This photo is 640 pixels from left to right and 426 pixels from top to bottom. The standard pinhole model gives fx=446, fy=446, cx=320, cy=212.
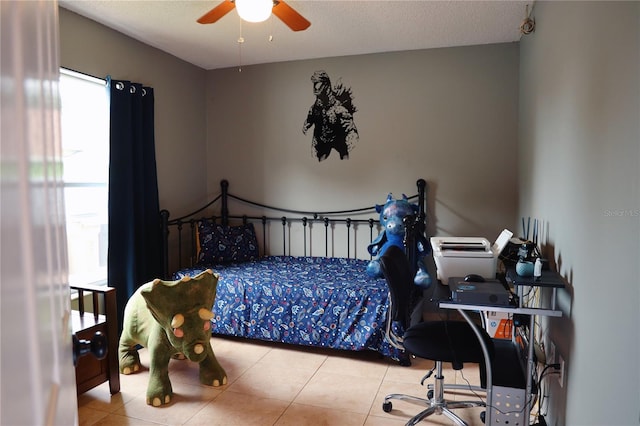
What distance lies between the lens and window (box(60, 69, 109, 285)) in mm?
2971

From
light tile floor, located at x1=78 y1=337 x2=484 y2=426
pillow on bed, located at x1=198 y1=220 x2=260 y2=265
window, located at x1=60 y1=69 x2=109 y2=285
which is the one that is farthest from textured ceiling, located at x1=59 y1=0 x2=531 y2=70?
light tile floor, located at x1=78 y1=337 x2=484 y2=426

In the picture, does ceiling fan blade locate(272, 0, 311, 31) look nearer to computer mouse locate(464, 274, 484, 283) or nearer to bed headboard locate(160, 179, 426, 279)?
computer mouse locate(464, 274, 484, 283)

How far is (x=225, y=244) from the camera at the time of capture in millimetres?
3852

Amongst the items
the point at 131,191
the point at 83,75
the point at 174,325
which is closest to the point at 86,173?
the point at 131,191

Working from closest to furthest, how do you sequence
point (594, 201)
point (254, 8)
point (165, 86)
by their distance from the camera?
point (594, 201) → point (254, 8) → point (165, 86)

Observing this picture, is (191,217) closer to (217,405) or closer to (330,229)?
(330,229)

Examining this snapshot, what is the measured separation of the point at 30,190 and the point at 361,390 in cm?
242

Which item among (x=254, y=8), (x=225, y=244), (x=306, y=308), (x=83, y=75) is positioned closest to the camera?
(x=254, y=8)

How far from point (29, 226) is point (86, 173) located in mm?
2955

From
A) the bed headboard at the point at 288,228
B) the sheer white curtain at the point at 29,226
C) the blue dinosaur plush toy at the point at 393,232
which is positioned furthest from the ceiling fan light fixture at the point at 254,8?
the bed headboard at the point at 288,228

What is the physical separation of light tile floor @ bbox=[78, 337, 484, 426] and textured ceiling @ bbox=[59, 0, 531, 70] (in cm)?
228

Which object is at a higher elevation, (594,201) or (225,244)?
(594,201)

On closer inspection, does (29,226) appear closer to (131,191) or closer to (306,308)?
(306,308)

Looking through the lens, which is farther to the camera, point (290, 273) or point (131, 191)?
point (290, 273)
